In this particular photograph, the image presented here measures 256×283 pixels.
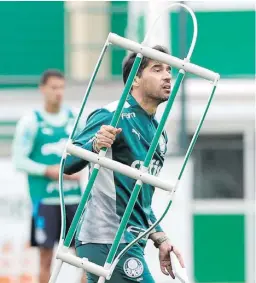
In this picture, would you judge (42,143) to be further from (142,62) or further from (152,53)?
(152,53)

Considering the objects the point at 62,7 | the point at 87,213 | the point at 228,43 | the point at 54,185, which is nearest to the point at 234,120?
the point at 228,43

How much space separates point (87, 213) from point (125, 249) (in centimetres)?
56

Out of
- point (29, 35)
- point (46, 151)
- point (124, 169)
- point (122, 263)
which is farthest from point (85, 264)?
point (29, 35)

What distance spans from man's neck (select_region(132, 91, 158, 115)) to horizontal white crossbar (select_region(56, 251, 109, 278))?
0.89m

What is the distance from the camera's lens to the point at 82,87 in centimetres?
1420

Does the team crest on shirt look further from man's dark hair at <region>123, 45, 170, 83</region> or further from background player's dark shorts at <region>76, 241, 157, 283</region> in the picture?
man's dark hair at <region>123, 45, 170, 83</region>

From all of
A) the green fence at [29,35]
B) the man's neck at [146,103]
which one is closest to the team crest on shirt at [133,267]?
the man's neck at [146,103]

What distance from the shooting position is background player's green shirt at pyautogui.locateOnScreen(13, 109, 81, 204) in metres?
10.1

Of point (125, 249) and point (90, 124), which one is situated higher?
point (90, 124)

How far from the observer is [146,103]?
20.5ft

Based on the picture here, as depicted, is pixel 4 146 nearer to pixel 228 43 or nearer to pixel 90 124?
pixel 228 43

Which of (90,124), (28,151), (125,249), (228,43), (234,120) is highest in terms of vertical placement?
(228,43)

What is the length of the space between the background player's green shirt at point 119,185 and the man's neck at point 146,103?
0.03 m

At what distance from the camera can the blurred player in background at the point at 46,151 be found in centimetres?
1012
